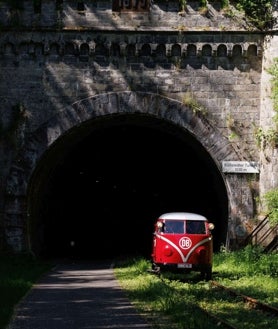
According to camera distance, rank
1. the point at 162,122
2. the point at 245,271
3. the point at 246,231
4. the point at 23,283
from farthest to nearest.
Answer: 1. the point at 162,122
2. the point at 246,231
3. the point at 245,271
4. the point at 23,283

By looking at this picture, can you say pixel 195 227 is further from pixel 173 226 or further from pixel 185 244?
pixel 185 244

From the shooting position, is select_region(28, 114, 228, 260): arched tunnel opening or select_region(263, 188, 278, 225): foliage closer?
select_region(263, 188, 278, 225): foliage

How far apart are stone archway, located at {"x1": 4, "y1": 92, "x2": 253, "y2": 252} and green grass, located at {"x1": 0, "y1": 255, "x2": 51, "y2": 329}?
0.83 metres

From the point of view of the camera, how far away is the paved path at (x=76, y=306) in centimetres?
1138

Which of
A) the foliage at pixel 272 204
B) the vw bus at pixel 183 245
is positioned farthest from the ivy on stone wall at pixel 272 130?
the vw bus at pixel 183 245

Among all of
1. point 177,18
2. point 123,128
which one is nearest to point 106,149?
point 123,128

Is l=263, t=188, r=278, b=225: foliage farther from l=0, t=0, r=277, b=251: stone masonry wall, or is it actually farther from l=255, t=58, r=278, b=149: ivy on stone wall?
l=0, t=0, r=277, b=251: stone masonry wall

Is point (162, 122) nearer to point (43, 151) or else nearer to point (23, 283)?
point (43, 151)

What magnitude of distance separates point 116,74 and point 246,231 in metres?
6.58

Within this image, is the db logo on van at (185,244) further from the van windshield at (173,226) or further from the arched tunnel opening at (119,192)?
the arched tunnel opening at (119,192)

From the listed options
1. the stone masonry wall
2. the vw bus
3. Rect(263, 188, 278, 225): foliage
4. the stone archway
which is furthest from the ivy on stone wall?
the vw bus

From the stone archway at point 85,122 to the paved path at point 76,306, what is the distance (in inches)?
148

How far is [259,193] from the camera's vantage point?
23078mm

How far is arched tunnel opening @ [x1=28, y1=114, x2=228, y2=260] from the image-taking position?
1261 inches
